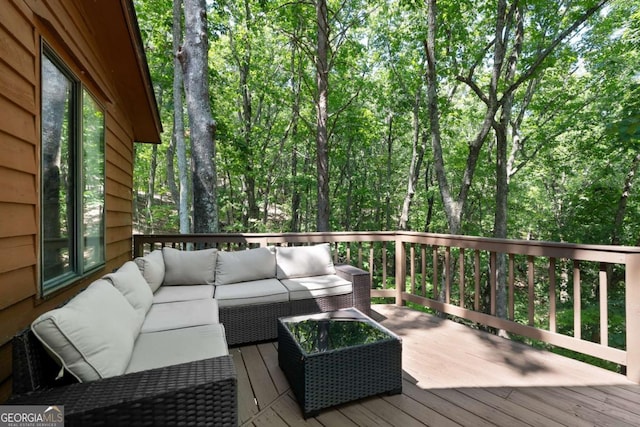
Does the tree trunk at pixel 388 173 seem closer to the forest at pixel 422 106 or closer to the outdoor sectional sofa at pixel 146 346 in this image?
the forest at pixel 422 106

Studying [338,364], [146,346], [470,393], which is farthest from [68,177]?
[470,393]

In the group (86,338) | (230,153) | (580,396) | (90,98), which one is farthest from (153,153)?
(580,396)

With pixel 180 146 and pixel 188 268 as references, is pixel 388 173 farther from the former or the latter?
pixel 188 268

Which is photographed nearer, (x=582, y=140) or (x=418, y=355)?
(x=418, y=355)

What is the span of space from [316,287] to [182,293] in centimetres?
127

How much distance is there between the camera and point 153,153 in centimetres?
1320

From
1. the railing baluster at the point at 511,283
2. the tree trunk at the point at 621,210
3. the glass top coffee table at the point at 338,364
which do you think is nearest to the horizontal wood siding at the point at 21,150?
the glass top coffee table at the point at 338,364

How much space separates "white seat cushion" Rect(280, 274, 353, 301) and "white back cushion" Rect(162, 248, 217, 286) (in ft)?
2.57

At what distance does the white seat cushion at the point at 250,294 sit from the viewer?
9.25 ft

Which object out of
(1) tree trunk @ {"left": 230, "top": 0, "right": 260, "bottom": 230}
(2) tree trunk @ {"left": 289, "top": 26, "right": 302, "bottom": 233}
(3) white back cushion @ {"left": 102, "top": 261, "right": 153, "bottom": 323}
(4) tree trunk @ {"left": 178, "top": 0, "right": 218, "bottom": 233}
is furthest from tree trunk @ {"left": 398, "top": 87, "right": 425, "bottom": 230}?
(3) white back cushion @ {"left": 102, "top": 261, "right": 153, "bottom": 323}

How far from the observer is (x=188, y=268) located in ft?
10.6

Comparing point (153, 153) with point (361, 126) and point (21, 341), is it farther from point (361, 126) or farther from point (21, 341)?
point (21, 341)

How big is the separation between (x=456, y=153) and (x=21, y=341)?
42.0 feet

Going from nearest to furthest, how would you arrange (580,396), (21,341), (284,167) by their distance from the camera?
(21,341) → (580,396) → (284,167)
